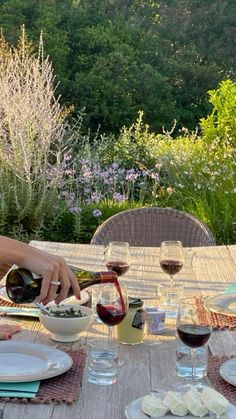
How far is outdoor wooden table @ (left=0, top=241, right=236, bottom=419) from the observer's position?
4.97 ft

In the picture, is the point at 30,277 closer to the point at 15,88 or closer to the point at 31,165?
the point at 31,165

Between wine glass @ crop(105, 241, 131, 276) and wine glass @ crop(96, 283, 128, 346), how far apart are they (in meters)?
0.54

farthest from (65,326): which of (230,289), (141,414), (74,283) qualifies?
(230,289)

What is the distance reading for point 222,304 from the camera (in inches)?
89.0

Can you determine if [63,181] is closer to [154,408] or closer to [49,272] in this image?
[49,272]

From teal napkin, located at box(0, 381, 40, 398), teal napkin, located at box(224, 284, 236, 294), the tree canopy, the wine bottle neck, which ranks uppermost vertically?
the wine bottle neck

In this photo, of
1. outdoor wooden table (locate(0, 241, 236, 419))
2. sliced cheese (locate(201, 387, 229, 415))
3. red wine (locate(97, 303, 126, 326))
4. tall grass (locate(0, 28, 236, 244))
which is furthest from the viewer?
tall grass (locate(0, 28, 236, 244))

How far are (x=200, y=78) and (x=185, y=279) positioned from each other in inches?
659

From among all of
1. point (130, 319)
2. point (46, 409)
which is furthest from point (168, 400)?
point (130, 319)

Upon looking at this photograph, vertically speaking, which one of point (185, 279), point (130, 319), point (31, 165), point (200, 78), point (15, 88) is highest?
point (130, 319)

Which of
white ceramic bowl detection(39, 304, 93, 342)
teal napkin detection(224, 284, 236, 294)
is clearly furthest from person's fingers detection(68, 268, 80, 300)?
teal napkin detection(224, 284, 236, 294)

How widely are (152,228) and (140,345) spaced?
5.73ft

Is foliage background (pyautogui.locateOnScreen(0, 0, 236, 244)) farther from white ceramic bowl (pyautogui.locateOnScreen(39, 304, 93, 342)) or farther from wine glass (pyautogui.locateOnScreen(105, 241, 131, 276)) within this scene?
white ceramic bowl (pyautogui.locateOnScreen(39, 304, 93, 342))

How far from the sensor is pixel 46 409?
1508mm
